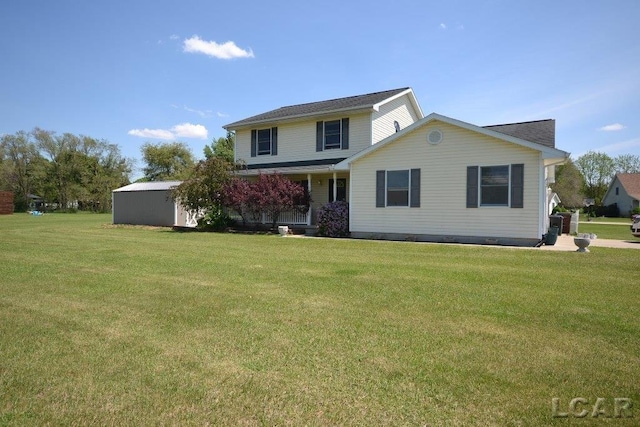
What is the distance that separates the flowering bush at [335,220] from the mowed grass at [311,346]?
8435mm

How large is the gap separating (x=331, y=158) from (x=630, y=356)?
16.0m

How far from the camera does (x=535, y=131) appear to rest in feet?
45.8

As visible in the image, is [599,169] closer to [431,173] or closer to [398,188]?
[431,173]

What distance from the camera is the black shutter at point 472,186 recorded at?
1345 cm

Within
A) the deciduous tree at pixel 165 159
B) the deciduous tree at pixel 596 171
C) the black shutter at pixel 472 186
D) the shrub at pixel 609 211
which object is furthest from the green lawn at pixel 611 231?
the deciduous tree at pixel 165 159

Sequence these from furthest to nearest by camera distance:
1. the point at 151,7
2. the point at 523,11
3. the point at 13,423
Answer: the point at 151,7, the point at 523,11, the point at 13,423

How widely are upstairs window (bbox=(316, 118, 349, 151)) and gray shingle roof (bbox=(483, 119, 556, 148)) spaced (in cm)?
668

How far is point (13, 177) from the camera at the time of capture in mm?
54156

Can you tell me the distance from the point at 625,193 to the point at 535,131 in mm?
45056

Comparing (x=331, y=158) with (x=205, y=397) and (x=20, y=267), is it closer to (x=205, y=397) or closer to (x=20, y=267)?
(x=20, y=267)

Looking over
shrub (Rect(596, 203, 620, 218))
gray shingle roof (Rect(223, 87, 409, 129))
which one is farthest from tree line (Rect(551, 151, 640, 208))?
gray shingle roof (Rect(223, 87, 409, 129))

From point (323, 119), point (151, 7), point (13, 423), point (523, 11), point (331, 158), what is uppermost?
point (151, 7)

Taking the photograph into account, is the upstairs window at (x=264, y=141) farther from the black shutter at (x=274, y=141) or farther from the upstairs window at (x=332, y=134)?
the upstairs window at (x=332, y=134)

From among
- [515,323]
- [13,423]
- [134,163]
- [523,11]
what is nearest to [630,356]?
[515,323]
